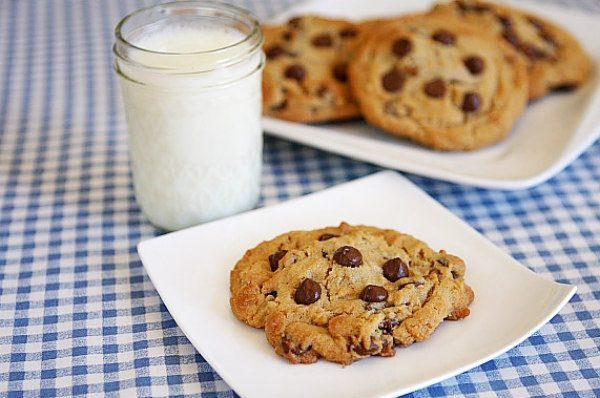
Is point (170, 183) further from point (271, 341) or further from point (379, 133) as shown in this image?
point (379, 133)

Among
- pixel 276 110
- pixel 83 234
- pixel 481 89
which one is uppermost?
pixel 481 89

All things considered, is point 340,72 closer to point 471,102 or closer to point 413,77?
point 413,77

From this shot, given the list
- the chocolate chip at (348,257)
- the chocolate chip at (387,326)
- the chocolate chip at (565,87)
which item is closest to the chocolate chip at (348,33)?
the chocolate chip at (565,87)

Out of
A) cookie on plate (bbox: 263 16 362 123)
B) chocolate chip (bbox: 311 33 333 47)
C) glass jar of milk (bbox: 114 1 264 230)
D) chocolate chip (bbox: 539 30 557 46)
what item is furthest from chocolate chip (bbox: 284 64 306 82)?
chocolate chip (bbox: 539 30 557 46)

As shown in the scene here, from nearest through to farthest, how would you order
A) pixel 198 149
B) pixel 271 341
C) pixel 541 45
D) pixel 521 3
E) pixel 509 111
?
pixel 271 341
pixel 198 149
pixel 509 111
pixel 541 45
pixel 521 3

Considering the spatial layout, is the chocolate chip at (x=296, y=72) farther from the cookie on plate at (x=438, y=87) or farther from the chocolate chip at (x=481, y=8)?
the chocolate chip at (x=481, y=8)

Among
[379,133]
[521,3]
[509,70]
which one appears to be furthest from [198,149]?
[521,3]
